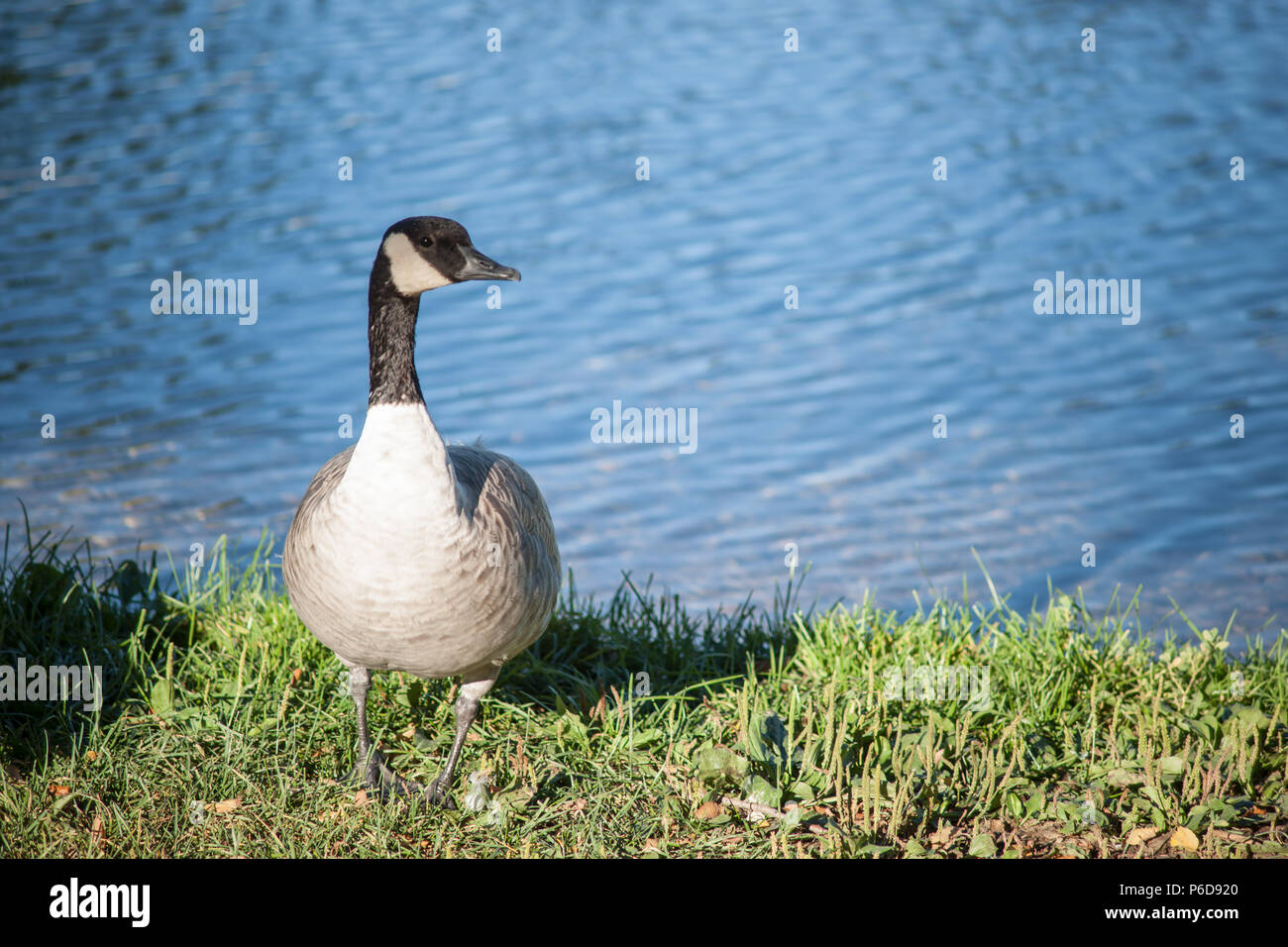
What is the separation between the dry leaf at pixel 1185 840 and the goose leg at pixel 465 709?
2.58m

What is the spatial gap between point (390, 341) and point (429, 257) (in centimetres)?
34

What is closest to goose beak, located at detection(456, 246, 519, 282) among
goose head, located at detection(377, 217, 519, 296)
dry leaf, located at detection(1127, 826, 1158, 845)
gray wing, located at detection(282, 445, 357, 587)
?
goose head, located at detection(377, 217, 519, 296)

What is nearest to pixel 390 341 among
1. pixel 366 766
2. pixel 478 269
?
pixel 478 269

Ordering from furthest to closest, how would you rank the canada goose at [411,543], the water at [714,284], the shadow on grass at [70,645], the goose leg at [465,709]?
the water at [714,284]
the shadow on grass at [70,645]
the goose leg at [465,709]
the canada goose at [411,543]

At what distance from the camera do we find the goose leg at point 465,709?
15.6ft

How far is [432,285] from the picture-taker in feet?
15.2

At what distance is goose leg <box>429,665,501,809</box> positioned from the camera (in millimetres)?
4770

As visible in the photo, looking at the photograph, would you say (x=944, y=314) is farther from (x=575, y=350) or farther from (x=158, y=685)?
(x=158, y=685)

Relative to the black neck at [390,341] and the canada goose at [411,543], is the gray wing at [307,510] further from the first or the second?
the black neck at [390,341]

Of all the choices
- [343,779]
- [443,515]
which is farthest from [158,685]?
[443,515]

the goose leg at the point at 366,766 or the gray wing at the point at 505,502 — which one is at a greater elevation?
the gray wing at the point at 505,502

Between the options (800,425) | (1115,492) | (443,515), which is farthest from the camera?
(800,425)

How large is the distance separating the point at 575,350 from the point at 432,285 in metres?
5.33

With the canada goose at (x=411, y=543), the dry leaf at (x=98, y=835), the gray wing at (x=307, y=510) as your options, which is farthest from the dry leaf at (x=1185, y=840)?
the dry leaf at (x=98, y=835)
